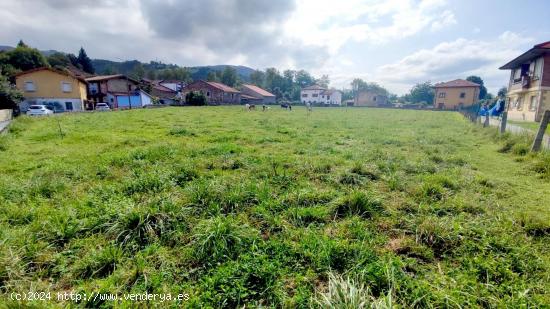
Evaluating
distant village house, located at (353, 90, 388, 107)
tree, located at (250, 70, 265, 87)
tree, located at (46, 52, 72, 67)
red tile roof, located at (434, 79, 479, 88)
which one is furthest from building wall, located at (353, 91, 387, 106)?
tree, located at (46, 52, 72, 67)

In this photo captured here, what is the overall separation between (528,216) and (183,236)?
5.18 m

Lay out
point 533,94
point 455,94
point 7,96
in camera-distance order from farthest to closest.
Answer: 1. point 455,94
2. point 533,94
3. point 7,96

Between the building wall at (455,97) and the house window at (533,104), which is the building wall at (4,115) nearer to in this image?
the house window at (533,104)

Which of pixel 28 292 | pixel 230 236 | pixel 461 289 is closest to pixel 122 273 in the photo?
pixel 28 292

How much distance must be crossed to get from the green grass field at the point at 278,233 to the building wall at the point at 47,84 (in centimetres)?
3952

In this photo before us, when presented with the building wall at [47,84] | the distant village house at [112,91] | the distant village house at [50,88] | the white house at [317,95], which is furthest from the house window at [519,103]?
the white house at [317,95]

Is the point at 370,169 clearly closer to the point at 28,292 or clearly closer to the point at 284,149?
the point at 284,149

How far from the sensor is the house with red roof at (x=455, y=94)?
58.5m

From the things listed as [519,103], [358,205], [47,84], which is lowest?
[358,205]

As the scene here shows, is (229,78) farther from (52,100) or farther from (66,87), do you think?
(52,100)

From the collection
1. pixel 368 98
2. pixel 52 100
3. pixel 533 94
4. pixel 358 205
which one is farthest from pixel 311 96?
pixel 358 205

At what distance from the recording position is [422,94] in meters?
90.4

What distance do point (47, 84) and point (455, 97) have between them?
253ft

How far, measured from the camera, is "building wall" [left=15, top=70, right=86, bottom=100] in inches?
1367
